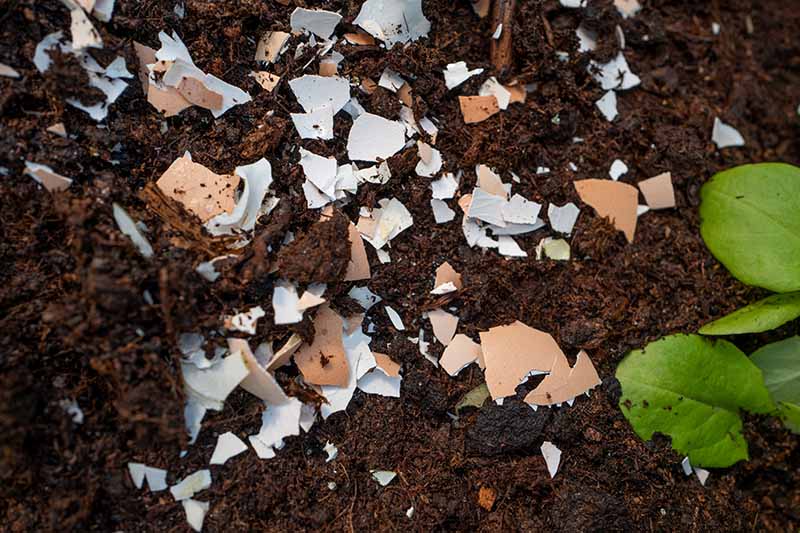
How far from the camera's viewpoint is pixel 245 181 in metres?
1.06

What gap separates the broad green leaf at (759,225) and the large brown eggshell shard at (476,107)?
1.60 ft

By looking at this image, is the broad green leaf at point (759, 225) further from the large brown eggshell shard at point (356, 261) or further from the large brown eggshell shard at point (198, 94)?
the large brown eggshell shard at point (198, 94)

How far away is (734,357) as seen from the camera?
1197mm

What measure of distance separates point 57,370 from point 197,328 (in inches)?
8.7

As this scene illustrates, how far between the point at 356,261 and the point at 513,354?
0.32 m

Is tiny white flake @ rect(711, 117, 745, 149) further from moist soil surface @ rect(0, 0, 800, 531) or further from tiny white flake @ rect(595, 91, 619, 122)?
tiny white flake @ rect(595, 91, 619, 122)

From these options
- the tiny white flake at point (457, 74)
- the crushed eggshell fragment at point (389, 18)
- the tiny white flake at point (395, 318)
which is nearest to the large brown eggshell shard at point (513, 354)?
the tiny white flake at point (395, 318)

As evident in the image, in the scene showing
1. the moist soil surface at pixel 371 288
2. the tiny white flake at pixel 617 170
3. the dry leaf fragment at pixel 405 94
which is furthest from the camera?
the tiny white flake at pixel 617 170

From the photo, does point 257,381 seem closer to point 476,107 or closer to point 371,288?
point 371,288

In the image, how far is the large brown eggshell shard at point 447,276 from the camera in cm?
115

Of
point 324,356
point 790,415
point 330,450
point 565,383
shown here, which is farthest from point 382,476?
point 790,415

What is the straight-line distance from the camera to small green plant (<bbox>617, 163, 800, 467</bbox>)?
117cm

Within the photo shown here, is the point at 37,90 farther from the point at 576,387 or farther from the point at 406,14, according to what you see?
the point at 576,387

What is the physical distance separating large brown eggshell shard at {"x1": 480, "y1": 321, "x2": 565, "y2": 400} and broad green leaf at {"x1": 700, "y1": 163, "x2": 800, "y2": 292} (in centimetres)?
41
